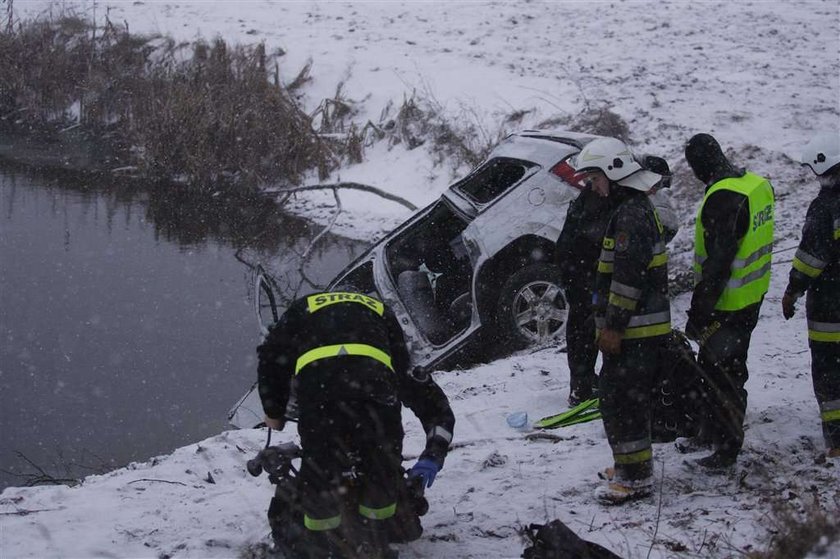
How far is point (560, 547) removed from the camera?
344cm

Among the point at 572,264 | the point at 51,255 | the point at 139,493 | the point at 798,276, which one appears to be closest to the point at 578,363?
the point at 572,264

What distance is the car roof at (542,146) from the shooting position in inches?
266

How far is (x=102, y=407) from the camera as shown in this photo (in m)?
7.40

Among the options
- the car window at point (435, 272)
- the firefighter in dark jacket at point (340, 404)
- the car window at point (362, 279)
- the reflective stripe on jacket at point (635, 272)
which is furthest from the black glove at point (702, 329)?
the car window at point (362, 279)

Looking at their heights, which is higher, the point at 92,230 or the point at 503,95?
the point at 503,95

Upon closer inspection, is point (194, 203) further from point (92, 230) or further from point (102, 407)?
point (102, 407)

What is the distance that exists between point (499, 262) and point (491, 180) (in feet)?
2.98

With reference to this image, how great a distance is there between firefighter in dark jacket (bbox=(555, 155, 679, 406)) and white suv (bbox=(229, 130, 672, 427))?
99cm

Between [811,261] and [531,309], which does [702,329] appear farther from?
[531,309]

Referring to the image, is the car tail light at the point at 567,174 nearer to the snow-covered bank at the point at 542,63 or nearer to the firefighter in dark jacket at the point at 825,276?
the firefighter in dark jacket at the point at 825,276

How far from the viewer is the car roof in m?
6.75

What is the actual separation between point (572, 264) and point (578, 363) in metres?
0.67

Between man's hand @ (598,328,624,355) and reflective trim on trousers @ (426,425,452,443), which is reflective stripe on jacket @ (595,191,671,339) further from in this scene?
reflective trim on trousers @ (426,425,452,443)

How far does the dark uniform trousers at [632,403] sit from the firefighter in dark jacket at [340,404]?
1.18 metres
